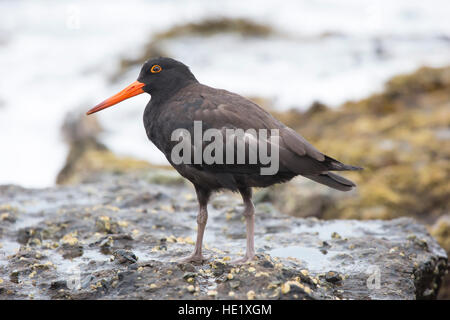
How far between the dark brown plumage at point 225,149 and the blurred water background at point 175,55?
26.7 ft

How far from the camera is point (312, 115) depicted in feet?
42.1

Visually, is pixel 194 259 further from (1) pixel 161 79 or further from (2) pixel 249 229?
(1) pixel 161 79

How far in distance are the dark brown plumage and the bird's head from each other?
0.37ft

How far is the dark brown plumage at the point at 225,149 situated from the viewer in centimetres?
468

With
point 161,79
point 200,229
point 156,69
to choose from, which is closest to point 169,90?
point 161,79

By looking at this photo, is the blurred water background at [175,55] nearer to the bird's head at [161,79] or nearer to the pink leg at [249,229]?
the bird's head at [161,79]

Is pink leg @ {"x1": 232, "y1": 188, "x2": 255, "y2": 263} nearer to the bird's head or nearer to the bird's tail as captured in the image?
the bird's tail

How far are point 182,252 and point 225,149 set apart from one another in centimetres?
140

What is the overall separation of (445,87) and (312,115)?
10.8ft

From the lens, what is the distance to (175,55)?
788 inches

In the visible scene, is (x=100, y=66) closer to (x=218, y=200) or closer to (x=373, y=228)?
(x=218, y=200)

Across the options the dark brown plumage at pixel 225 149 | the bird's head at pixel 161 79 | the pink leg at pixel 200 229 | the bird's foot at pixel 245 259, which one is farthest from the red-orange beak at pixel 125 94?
the bird's foot at pixel 245 259

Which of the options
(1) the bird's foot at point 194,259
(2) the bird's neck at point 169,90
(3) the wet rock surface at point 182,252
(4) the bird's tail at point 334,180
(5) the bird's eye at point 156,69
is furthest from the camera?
(5) the bird's eye at point 156,69
